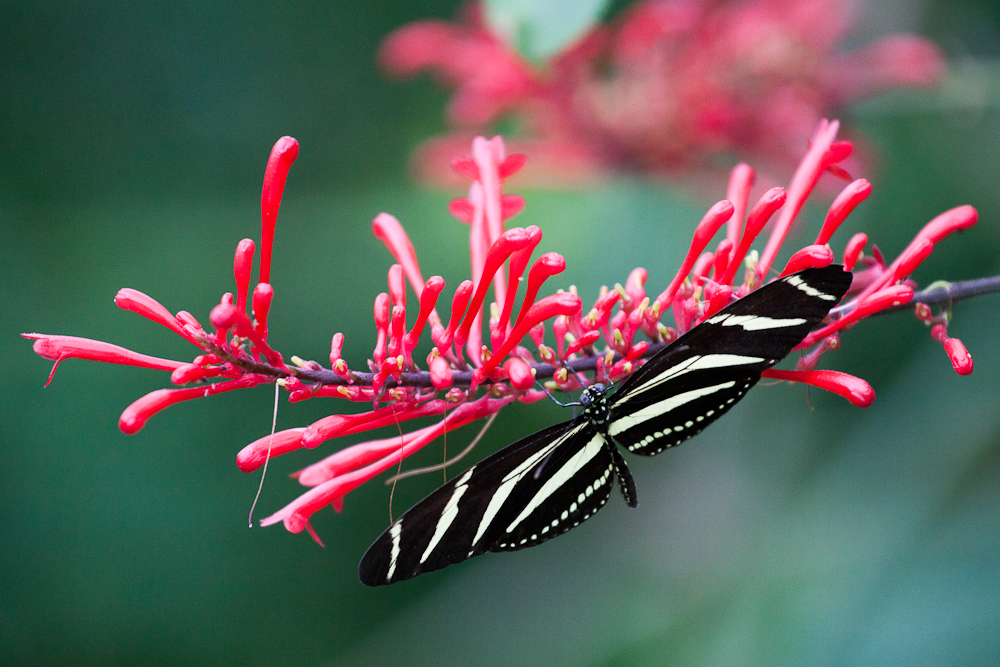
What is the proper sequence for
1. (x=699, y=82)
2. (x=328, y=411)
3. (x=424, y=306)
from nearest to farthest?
(x=424, y=306), (x=699, y=82), (x=328, y=411)

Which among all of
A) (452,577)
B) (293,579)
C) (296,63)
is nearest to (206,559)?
(293,579)

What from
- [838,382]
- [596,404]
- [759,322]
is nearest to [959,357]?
[838,382]

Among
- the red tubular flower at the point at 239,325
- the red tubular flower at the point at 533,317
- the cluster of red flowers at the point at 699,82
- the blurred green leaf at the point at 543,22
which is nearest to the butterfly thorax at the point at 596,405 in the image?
the red tubular flower at the point at 533,317

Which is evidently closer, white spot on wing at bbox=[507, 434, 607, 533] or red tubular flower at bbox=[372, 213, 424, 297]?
white spot on wing at bbox=[507, 434, 607, 533]

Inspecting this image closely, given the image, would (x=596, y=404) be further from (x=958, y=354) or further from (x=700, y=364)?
(x=958, y=354)

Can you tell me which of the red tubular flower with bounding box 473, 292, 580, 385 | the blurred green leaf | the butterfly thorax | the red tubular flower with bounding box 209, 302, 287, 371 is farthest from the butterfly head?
the blurred green leaf

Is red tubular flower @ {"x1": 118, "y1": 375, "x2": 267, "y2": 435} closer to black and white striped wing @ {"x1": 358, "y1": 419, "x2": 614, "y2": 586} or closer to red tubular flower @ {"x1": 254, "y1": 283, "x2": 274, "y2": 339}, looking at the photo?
red tubular flower @ {"x1": 254, "y1": 283, "x2": 274, "y2": 339}

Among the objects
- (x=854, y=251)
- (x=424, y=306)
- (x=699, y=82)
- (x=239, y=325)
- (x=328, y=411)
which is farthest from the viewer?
(x=328, y=411)
